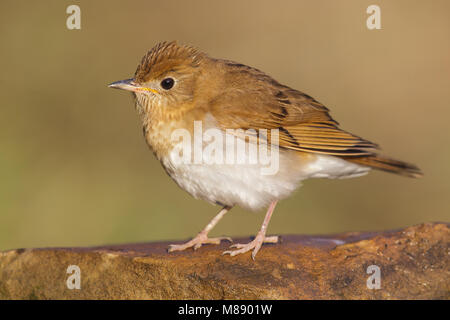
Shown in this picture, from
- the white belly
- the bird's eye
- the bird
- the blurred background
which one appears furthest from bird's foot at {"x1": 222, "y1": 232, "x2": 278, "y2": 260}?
the blurred background

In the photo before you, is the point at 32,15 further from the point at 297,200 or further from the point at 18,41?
the point at 297,200

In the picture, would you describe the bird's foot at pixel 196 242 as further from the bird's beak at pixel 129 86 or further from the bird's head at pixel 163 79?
the bird's beak at pixel 129 86

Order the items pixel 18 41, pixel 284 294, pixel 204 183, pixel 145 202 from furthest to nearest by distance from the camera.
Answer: pixel 18 41 < pixel 145 202 < pixel 204 183 < pixel 284 294

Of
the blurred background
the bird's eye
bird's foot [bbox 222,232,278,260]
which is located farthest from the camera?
the blurred background

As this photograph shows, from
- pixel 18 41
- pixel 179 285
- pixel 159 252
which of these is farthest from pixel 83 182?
pixel 179 285

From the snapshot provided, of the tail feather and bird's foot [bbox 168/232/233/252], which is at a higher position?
the tail feather

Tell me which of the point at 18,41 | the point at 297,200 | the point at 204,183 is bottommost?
the point at 297,200

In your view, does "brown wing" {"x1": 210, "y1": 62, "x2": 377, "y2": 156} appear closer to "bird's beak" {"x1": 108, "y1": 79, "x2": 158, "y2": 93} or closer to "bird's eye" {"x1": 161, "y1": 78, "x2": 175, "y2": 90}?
"bird's eye" {"x1": 161, "y1": 78, "x2": 175, "y2": 90}
